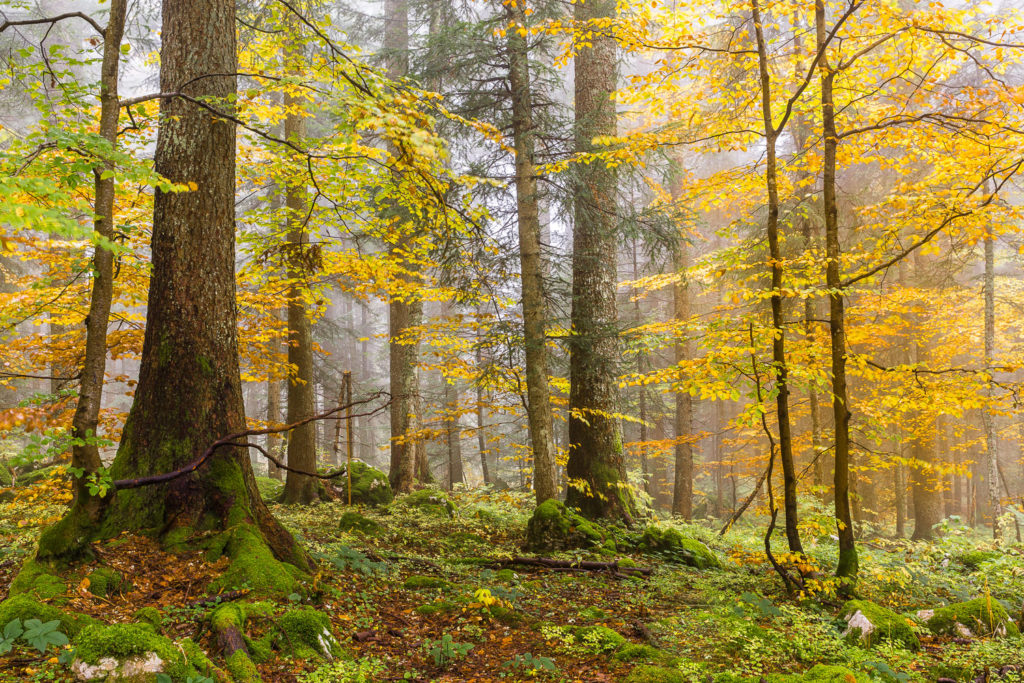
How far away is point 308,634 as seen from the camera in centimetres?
401

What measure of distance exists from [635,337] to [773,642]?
197 inches

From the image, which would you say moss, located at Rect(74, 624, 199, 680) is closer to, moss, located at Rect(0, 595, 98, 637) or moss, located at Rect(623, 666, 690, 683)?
moss, located at Rect(0, 595, 98, 637)

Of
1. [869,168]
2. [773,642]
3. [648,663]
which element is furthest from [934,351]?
[648,663]

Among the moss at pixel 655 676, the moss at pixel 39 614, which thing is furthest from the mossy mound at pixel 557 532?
the moss at pixel 39 614

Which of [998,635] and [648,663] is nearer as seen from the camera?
[648,663]

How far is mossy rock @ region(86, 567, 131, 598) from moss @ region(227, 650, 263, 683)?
134cm

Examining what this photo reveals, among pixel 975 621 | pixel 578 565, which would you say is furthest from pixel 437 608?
pixel 975 621

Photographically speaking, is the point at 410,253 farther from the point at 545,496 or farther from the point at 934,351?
the point at 934,351

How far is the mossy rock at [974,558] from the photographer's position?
24.8ft

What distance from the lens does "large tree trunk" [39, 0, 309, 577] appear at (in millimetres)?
4965

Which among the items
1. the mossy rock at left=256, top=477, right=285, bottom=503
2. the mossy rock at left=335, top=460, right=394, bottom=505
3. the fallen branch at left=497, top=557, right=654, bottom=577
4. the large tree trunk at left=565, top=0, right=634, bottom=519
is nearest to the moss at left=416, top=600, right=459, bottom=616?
the fallen branch at left=497, top=557, right=654, bottom=577

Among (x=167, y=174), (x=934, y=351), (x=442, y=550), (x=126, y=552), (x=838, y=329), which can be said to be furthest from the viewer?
(x=934, y=351)

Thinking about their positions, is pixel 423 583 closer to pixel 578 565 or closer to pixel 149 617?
pixel 578 565

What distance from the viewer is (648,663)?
4109mm
